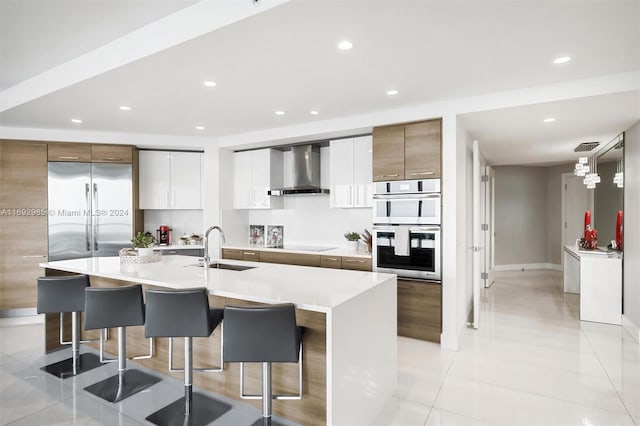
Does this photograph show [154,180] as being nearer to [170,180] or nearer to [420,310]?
[170,180]

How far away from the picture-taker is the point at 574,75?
2.91 metres

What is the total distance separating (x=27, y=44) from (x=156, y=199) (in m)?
2.86

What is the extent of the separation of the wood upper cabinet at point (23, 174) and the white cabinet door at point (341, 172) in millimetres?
3993

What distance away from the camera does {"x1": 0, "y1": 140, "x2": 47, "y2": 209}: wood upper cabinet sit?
4.68m

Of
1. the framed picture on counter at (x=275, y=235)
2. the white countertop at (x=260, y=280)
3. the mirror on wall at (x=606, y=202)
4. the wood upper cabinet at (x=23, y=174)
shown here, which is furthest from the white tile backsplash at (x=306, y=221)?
the mirror on wall at (x=606, y=202)

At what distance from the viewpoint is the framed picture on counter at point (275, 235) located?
18.6 ft

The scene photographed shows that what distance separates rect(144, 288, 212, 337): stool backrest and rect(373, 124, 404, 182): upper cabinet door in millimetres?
2481

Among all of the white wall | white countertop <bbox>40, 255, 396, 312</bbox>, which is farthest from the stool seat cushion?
the white wall

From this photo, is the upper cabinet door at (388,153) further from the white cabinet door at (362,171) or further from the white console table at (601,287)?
the white console table at (601,287)

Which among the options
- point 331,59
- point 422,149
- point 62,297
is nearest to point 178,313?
point 62,297

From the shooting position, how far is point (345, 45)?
237 centimetres

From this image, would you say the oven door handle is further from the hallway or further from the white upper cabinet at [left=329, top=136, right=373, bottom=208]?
the hallway

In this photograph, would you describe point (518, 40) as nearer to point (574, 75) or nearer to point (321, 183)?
point (574, 75)

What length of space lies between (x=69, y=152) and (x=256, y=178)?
2629 mm
